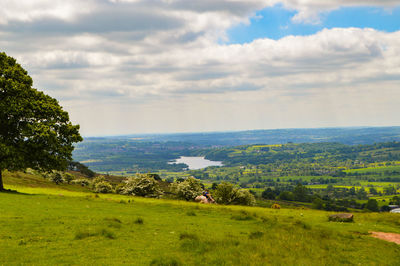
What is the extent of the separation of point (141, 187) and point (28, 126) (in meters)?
29.1

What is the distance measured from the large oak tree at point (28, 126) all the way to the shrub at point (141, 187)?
70.6 ft

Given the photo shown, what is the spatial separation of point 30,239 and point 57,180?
332 feet

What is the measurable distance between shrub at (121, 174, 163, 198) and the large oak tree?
2153 centimetres

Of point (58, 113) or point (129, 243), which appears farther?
point (58, 113)

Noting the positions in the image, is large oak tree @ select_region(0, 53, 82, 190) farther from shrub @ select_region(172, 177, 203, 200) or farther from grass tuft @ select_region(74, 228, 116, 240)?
shrub @ select_region(172, 177, 203, 200)

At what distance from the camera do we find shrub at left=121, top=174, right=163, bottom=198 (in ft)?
201

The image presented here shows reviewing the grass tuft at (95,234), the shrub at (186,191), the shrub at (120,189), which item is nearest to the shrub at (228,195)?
the shrub at (186,191)

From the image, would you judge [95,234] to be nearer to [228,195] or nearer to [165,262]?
[165,262]

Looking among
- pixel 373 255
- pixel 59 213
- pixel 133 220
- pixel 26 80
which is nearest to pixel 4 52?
pixel 26 80

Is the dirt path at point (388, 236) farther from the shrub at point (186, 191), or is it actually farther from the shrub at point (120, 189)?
the shrub at point (120, 189)

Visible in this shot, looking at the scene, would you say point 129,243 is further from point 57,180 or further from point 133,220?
point 57,180

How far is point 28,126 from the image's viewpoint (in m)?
36.3

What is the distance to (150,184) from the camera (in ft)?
205

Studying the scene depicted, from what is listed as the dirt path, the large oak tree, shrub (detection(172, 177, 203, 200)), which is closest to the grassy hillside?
the dirt path
